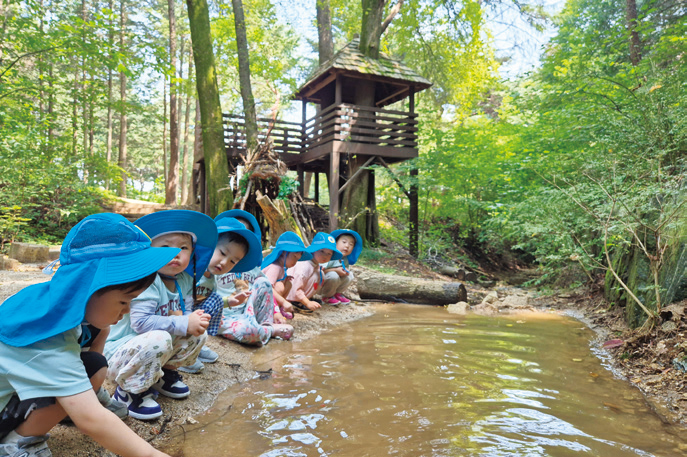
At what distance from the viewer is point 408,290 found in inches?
300

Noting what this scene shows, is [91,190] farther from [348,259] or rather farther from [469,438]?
[469,438]

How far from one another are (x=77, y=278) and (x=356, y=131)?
11312 mm

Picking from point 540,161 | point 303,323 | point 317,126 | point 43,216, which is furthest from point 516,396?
point 43,216

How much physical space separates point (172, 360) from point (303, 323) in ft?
9.21

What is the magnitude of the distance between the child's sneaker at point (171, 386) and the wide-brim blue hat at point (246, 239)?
0.90m

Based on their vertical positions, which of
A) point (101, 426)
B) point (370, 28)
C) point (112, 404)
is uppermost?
point (370, 28)

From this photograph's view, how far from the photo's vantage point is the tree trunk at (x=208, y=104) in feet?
33.9

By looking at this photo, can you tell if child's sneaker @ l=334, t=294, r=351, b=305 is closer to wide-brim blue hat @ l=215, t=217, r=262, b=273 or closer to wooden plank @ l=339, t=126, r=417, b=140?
wide-brim blue hat @ l=215, t=217, r=262, b=273

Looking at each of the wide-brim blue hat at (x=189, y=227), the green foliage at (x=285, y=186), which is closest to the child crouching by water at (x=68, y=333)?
the wide-brim blue hat at (x=189, y=227)

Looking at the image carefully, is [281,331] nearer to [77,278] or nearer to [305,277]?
[305,277]

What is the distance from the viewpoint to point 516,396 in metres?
3.10

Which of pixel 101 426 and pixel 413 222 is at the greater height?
pixel 413 222

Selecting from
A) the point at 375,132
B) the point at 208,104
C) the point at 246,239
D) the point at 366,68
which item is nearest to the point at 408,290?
the point at 246,239

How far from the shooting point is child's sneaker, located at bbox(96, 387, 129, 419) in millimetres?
2193
